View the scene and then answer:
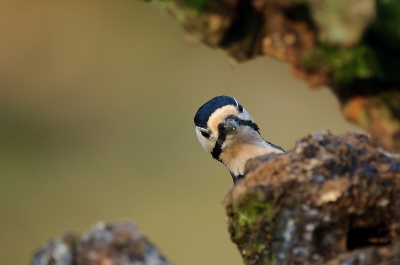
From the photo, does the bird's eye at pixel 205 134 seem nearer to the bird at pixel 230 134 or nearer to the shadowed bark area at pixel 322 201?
the bird at pixel 230 134

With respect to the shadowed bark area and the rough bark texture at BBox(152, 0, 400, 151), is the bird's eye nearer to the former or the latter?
the rough bark texture at BBox(152, 0, 400, 151)

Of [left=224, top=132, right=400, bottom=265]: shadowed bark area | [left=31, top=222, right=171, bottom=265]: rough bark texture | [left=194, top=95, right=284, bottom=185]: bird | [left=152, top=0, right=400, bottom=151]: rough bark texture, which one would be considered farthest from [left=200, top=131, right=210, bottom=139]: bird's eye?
[left=31, top=222, right=171, bottom=265]: rough bark texture

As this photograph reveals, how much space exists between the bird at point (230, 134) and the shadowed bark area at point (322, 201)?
0.57 meters

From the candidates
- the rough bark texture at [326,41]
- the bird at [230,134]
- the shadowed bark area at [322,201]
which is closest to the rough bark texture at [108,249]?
the shadowed bark area at [322,201]

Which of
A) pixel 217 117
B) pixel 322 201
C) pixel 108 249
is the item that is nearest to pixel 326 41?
pixel 217 117

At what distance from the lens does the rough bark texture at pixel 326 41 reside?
143cm

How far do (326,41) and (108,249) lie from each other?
1000 millimetres

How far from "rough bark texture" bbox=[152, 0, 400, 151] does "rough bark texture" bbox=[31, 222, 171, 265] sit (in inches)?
36.0

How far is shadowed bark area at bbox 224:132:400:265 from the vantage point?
2.58ft

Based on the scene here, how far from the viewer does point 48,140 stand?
2.81m

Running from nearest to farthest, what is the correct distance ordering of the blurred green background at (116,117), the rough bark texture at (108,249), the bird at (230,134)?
the rough bark texture at (108,249), the bird at (230,134), the blurred green background at (116,117)

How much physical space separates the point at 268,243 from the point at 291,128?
198cm

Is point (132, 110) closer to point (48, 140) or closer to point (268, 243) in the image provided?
point (48, 140)

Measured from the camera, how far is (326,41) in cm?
149
